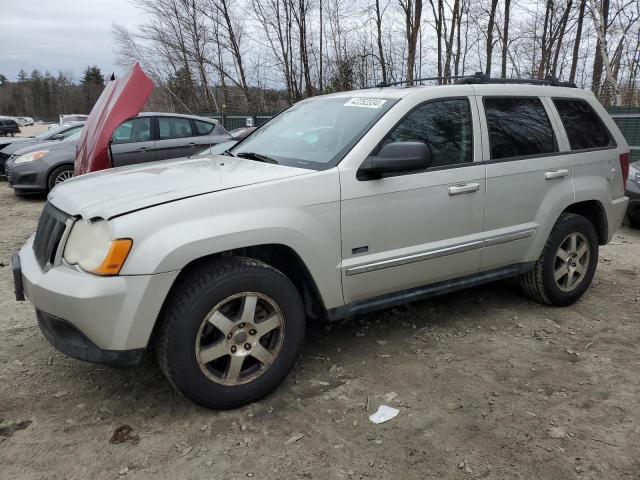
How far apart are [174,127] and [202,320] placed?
802 cm

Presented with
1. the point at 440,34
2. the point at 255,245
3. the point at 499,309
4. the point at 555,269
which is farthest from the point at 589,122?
the point at 440,34

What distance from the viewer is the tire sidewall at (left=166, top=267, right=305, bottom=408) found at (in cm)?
254

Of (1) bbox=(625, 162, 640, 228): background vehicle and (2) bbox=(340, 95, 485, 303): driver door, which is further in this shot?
(1) bbox=(625, 162, 640, 228): background vehicle

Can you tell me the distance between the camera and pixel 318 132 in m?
3.47

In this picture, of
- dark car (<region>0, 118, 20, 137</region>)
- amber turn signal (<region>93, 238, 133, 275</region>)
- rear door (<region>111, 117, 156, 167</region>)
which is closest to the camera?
amber turn signal (<region>93, 238, 133, 275</region>)

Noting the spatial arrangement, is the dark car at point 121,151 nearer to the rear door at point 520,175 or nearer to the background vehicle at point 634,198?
the rear door at point 520,175

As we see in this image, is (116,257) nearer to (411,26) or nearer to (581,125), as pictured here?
(581,125)

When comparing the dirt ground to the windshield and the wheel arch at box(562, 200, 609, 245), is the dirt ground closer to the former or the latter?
the wheel arch at box(562, 200, 609, 245)

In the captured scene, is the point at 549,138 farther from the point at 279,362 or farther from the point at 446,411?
the point at 279,362

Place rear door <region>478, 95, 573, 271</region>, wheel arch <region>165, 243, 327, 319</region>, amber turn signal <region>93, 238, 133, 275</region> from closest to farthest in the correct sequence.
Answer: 1. amber turn signal <region>93, 238, 133, 275</region>
2. wheel arch <region>165, 243, 327, 319</region>
3. rear door <region>478, 95, 573, 271</region>

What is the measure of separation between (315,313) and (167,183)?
116cm

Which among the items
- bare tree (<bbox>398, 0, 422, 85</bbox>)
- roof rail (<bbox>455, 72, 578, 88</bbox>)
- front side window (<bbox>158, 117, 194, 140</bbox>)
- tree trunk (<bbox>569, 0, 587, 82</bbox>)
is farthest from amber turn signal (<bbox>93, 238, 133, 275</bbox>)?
tree trunk (<bbox>569, 0, 587, 82</bbox>)

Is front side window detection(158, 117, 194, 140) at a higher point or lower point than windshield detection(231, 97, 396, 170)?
higher

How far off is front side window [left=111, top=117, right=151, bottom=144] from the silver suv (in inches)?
237
